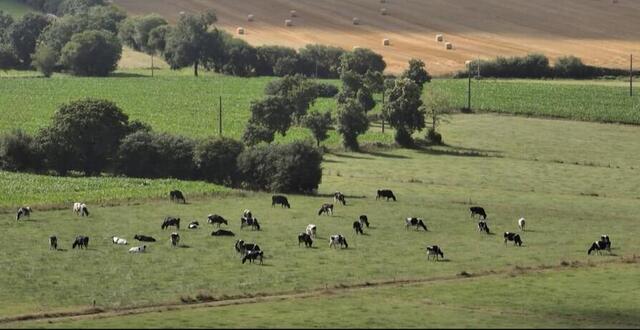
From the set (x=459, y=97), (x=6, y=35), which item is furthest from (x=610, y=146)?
(x=6, y=35)

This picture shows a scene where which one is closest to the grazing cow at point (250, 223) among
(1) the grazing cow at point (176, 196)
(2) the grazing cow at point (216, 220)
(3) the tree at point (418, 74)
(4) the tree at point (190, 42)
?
(2) the grazing cow at point (216, 220)

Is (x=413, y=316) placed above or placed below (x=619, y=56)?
below

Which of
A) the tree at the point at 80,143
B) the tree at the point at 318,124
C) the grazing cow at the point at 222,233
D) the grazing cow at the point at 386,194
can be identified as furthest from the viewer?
the tree at the point at 318,124

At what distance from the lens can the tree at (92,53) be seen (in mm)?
165625

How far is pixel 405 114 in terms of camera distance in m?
112

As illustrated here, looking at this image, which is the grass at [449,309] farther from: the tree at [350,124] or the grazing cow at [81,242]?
the tree at [350,124]

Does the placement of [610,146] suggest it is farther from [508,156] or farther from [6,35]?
[6,35]

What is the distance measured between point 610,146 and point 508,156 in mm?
8967

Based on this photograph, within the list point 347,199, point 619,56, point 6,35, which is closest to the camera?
point 347,199

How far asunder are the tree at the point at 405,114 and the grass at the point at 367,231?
2.75 meters

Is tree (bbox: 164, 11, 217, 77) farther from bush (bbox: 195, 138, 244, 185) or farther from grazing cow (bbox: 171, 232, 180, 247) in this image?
grazing cow (bbox: 171, 232, 180, 247)

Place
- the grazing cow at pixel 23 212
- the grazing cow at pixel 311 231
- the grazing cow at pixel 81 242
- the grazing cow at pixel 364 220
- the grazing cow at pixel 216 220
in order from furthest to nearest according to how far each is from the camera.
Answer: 1. the grazing cow at pixel 23 212
2. the grazing cow at pixel 364 220
3. the grazing cow at pixel 216 220
4. the grazing cow at pixel 311 231
5. the grazing cow at pixel 81 242

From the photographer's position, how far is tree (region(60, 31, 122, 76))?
6521 inches

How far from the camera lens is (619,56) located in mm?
162000
